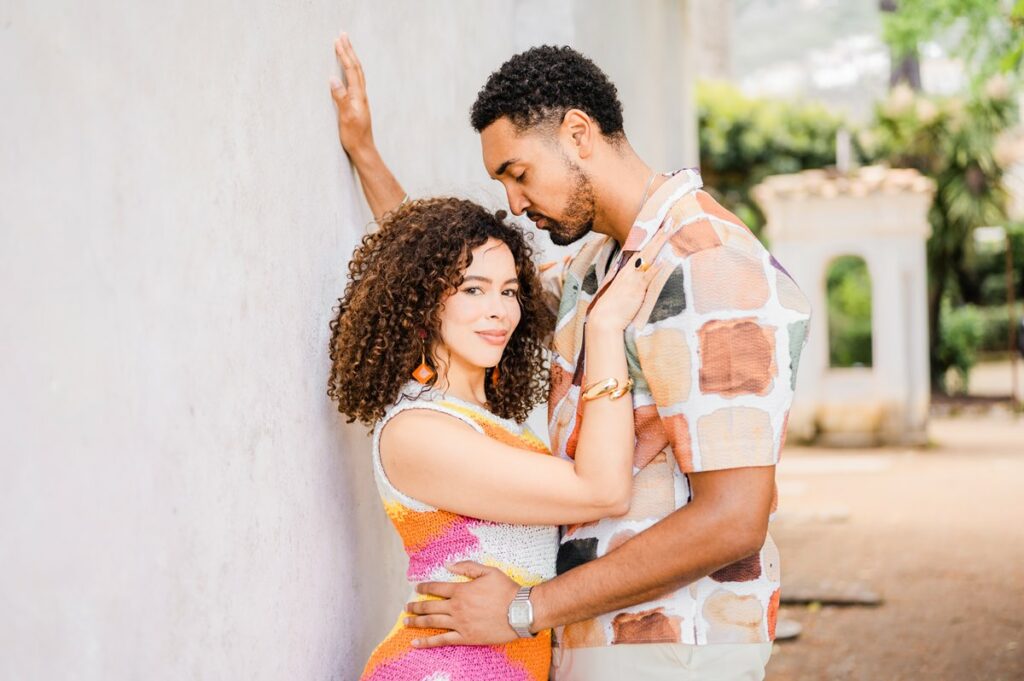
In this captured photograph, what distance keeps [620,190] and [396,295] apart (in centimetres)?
52

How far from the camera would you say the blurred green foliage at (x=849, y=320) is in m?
21.8

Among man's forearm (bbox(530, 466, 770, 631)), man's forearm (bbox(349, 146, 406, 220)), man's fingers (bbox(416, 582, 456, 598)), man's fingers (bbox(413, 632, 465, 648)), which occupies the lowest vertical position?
man's fingers (bbox(413, 632, 465, 648))

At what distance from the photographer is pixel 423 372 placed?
7.73 ft

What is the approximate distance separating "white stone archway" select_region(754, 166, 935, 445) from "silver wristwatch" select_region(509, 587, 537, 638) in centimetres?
1342

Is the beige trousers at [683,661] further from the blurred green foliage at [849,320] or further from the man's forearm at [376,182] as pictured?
the blurred green foliage at [849,320]

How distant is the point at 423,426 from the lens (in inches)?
84.9

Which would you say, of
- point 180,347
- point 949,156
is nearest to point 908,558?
point 180,347

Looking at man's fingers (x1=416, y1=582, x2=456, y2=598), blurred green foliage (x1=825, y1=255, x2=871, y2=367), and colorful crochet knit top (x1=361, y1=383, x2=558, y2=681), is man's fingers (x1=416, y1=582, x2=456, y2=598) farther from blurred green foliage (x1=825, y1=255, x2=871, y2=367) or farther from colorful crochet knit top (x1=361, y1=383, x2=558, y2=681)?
blurred green foliage (x1=825, y1=255, x2=871, y2=367)

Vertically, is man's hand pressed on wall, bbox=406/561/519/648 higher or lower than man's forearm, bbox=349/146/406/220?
lower

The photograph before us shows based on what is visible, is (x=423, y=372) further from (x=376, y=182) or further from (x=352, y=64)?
(x=352, y=64)

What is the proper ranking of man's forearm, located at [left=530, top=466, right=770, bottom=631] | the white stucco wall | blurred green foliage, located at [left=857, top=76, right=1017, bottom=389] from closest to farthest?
1. the white stucco wall
2. man's forearm, located at [left=530, top=466, right=770, bottom=631]
3. blurred green foliage, located at [left=857, top=76, right=1017, bottom=389]

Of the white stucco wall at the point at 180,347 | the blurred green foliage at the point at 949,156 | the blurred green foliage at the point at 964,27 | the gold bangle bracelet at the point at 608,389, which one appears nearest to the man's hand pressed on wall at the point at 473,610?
the white stucco wall at the point at 180,347

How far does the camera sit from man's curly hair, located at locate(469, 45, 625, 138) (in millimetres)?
2352

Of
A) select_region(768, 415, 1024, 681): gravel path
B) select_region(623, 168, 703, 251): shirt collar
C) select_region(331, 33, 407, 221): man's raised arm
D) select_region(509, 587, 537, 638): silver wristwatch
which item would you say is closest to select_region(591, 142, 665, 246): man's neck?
select_region(623, 168, 703, 251): shirt collar
